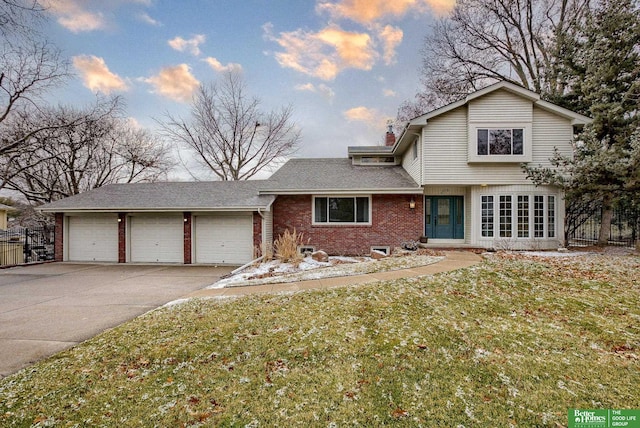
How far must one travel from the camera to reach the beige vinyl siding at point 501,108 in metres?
12.1

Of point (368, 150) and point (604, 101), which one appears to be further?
point (368, 150)

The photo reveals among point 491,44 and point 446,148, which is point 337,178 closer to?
point 446,148

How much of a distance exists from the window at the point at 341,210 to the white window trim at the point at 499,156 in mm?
4661

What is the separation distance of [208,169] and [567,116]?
968 inches

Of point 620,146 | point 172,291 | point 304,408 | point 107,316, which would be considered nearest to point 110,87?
point 172,291

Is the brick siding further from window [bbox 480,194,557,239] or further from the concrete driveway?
the concrete driveway

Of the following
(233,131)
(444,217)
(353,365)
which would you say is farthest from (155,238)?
(233,131)

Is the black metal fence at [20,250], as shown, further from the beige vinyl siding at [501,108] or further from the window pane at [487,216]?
the beige vinyl siding at [501,108]

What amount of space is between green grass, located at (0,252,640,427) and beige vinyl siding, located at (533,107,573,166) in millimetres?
7945

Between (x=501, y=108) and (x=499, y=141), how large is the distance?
1328mm

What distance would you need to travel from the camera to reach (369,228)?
43.9 feet

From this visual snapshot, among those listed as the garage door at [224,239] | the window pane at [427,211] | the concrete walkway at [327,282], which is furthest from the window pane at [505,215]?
the garage door at [224,239]

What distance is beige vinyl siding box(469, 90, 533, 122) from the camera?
1211 cm

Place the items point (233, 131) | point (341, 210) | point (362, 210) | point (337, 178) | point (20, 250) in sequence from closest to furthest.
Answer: point (362, 210)
point (341, 210)
point (337, 178)
point (20, 250)
point (233, 131)
